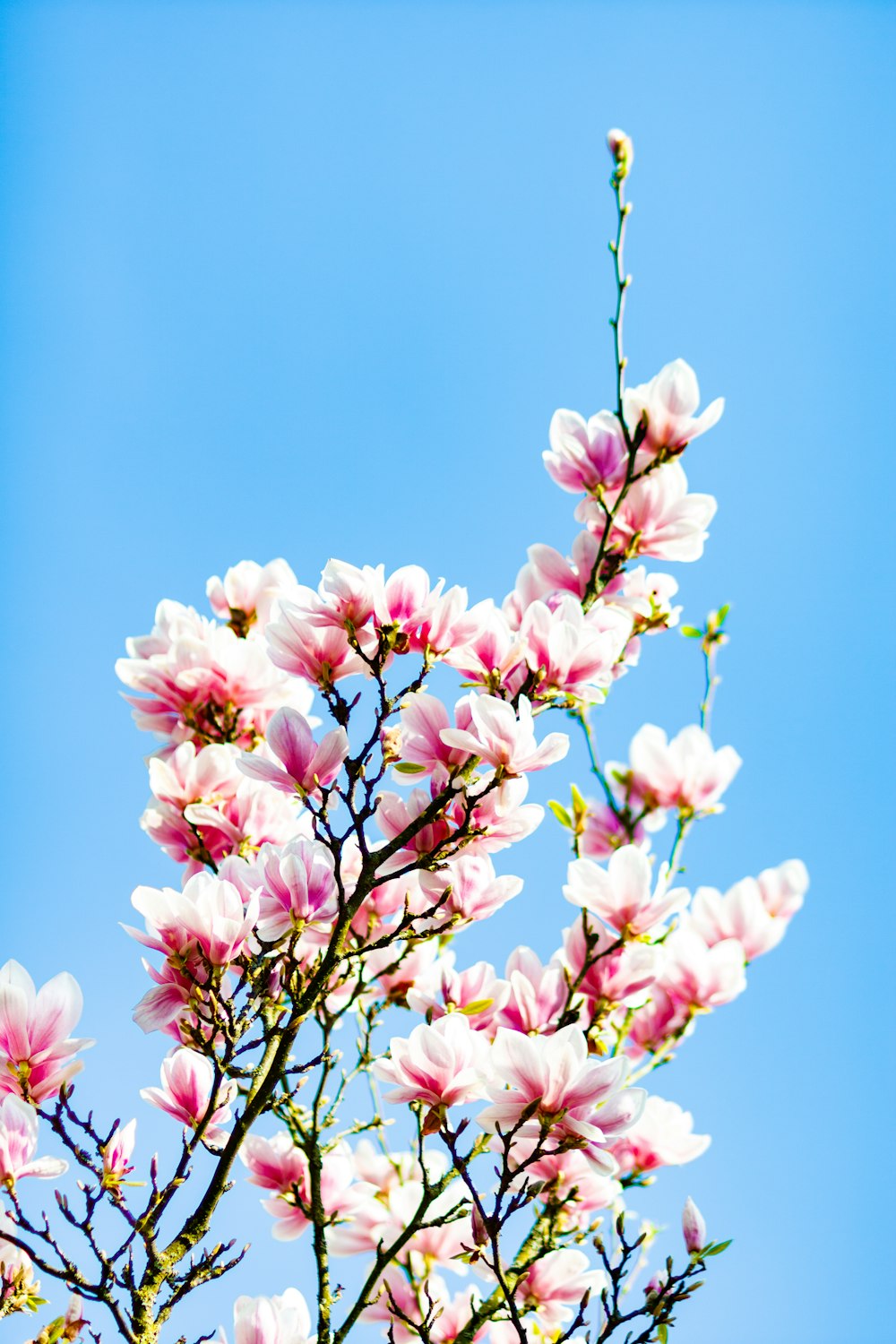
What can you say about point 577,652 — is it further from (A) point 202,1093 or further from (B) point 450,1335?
(B) point 450,1335

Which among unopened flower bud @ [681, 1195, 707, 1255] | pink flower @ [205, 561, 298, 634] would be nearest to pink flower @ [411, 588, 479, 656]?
pink flower @ [205, 561, 298, 634]

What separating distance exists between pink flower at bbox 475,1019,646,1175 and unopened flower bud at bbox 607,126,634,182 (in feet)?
4.51

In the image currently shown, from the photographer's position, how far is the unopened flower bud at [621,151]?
168 cm

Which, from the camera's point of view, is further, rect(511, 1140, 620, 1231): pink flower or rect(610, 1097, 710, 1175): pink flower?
rect(610, 1097, 710, 1175): pink flower

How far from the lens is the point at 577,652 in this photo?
145cm

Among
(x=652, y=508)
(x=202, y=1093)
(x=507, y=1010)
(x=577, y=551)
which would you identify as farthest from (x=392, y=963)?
(x=652, y=508)

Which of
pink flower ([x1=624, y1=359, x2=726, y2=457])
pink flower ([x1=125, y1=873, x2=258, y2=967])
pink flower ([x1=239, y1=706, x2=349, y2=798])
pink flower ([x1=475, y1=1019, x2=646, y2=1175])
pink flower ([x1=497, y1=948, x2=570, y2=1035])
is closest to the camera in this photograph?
pink flower ([x1=475, y1=1019, x2=646, y2=1175])

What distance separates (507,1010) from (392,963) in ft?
0.92

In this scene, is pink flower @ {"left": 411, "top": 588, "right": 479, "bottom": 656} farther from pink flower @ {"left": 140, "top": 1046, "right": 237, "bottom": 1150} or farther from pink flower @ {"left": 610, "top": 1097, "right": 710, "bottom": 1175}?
pink flower @ {"left": 610, "top": 1097, "right": 710, "bottom": 1175}

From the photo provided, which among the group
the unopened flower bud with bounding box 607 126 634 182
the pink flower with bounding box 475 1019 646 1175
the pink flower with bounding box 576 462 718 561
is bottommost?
the pink flower with bounding box 475 1019 646 1175

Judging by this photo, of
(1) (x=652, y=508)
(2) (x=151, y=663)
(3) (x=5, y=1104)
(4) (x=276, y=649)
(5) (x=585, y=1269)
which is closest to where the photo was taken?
(3) (x=5, y=1104)

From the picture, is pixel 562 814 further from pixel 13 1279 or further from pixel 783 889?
pixel 13 1279

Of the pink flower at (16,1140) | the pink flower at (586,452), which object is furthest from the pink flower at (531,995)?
the pink flower at (586,452)

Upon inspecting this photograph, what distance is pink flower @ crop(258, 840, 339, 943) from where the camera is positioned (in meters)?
1.36
